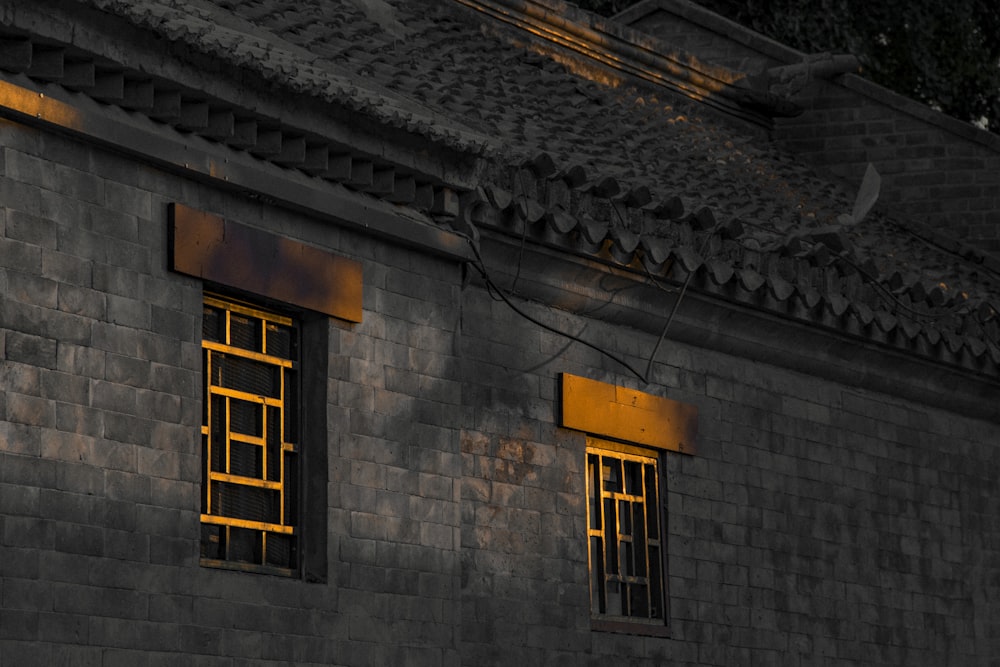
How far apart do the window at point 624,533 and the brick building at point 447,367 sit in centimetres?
2

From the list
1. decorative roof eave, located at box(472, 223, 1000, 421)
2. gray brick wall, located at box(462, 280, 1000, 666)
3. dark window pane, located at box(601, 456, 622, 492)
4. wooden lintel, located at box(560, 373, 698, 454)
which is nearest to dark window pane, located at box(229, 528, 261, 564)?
gray brick wall, located at box(462, 280, 1000, 666)

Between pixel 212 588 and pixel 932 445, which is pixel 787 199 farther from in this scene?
pixel 212 588

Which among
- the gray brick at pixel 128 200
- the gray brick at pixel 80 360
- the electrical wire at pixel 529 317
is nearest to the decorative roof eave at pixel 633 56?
the electrical wire at pixel 529 317

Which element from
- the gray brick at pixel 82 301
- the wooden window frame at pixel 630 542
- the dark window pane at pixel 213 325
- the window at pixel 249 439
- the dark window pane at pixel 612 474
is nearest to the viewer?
the gray brick at pixel 82 301

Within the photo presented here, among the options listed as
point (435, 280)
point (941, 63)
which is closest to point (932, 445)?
point (435, 280)

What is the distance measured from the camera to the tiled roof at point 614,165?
11.9 metres

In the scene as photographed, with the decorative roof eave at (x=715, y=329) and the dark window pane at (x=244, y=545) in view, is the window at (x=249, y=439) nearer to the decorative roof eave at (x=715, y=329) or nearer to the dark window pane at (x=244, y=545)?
the dark window pane at (x=244, y=545)

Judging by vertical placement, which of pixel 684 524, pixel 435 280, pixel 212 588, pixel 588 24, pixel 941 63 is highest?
pixel 941 63

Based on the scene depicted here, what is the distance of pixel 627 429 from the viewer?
13.5 m

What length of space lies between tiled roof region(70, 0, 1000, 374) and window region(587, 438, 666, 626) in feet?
4.24

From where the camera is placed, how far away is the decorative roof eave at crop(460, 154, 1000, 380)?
1262 centimetres

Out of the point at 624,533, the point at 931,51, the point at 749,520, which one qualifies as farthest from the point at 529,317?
the point at 931,51

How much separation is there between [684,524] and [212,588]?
15.4 feet

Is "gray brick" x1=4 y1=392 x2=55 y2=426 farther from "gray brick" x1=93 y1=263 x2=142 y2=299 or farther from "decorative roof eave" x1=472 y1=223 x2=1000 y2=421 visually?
"decorative roof eave" x1=472 y1=223 x2=1000 y2=421
